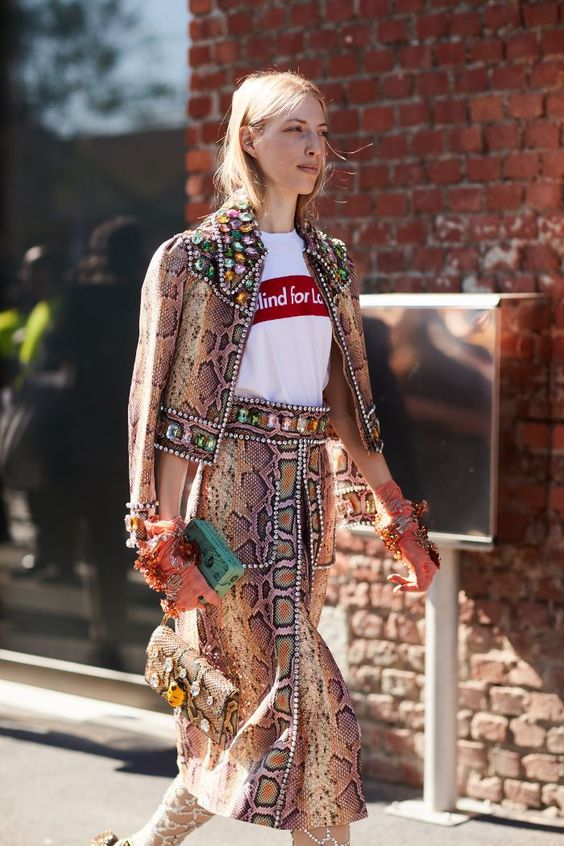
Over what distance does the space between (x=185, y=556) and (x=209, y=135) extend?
2.51 metres

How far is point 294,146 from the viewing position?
3.58 m

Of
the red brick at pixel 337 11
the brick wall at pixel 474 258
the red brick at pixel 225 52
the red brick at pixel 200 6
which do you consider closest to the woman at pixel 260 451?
the brick wall at pixel 474 258

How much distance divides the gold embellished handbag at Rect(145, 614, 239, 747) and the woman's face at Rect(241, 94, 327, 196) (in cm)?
111

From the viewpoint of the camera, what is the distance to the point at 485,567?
4.77 meters

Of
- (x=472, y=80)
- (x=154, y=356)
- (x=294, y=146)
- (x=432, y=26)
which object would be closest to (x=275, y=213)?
(x=294, y=146)

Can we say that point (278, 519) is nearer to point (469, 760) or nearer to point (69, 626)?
point (469, 760)

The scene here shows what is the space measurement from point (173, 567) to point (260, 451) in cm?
40

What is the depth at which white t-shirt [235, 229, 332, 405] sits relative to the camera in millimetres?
3568

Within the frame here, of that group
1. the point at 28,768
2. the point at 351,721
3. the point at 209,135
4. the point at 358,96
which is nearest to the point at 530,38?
the point at 358,96

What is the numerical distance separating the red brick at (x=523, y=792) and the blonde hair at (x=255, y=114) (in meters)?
2.12

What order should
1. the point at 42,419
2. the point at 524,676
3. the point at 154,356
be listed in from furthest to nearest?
the point at 42,419, the point at 524,676, the point at 154,356

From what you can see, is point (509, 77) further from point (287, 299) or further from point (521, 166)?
point (287, 299)

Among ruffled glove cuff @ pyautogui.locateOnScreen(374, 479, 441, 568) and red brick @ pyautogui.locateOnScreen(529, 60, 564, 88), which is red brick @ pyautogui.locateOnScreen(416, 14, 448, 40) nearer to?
red brick @ pyautogui.locateOnScreen(529, 60, 564, 88)

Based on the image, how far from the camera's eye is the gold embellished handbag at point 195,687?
133 inches
